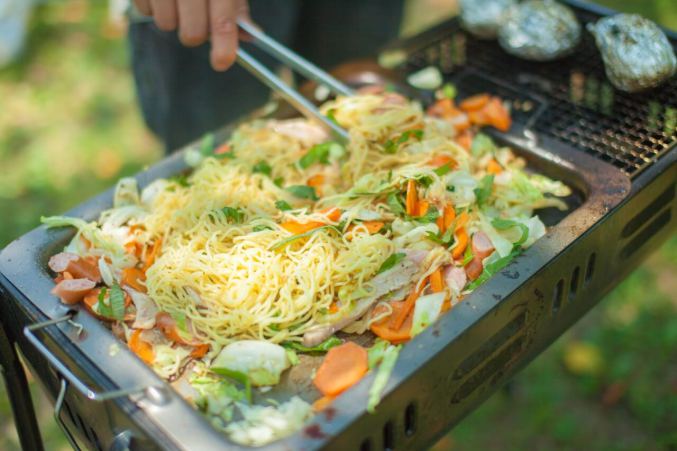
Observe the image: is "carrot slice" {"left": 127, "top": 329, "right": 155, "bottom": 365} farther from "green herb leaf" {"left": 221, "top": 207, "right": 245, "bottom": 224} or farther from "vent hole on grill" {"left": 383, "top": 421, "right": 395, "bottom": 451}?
"vent hole on grill" {"left": 383, "top": 421, "right": 395, "bottom": 451}

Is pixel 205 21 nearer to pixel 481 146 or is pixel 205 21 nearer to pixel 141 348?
pixel 481 146

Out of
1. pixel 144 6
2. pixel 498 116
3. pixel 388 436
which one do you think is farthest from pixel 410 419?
pixel 144 6

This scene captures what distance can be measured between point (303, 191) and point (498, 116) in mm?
722

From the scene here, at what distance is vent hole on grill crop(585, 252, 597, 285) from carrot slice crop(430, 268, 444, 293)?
1.37ft

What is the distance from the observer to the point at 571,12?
2.72 m

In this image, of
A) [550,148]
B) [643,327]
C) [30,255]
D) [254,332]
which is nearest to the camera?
[254,332]

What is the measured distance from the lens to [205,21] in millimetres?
2410

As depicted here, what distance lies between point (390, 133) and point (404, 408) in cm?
100

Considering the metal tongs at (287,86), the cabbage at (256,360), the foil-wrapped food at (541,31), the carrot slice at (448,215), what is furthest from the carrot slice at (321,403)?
the foil-wrapped food at (541,31)

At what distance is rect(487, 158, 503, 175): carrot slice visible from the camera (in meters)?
2.29

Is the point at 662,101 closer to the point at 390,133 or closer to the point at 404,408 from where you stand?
the point at 390,133

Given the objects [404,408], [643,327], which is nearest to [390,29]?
[643,327]

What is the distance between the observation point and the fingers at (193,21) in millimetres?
2371

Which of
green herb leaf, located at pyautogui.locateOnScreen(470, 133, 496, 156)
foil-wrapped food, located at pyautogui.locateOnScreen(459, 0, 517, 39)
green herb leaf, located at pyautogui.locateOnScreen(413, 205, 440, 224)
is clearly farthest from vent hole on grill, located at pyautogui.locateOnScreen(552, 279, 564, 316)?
foil-wrapped food, located at pyautogui.locateOnScreen(459, 0, 517, 39)
